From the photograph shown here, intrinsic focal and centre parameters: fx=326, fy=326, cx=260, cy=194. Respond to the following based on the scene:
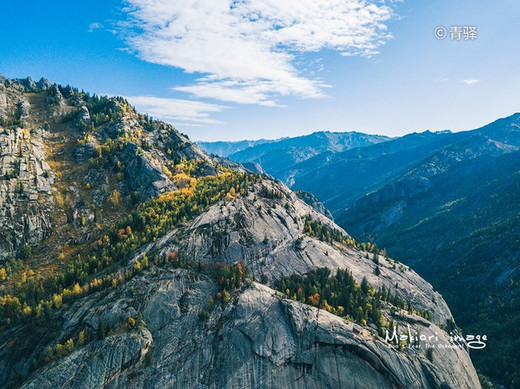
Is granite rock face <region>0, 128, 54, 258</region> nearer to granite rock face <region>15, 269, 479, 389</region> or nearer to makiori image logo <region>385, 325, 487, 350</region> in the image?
granite rock face <region>15, 269, 479, 389</region>

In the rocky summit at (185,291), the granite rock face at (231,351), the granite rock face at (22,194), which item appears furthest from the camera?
→ the granite rock face at (22,194)

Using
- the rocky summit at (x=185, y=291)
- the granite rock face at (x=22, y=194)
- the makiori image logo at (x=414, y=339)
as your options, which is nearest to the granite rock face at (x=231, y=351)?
the rocky summit at (x=185, y=291)

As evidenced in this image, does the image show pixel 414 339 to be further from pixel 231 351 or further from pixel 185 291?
pixel 185 291

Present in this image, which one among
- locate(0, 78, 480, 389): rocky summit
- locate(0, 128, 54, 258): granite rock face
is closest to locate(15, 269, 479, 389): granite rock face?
locate(0, 78, 480, 389): rocky summit


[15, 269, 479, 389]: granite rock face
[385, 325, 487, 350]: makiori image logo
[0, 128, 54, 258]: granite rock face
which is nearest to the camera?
[15, 269, 479, 389]: granite rock face

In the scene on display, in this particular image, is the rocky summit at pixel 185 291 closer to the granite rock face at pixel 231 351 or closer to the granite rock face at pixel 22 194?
the granite rock face at pixel 231 351

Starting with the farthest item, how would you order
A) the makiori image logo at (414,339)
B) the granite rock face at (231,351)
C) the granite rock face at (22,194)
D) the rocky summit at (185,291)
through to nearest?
the granite rock face at (22,194), the makiori image logo at (414,339), the rocky summit at (185,291), the granite rock face at (231,351)

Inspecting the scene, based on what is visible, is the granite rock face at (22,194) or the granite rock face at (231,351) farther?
the granite rock face at (22,194)

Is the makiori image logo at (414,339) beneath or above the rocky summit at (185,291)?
beneath

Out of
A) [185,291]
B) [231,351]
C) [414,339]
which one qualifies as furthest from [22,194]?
[414,339]
